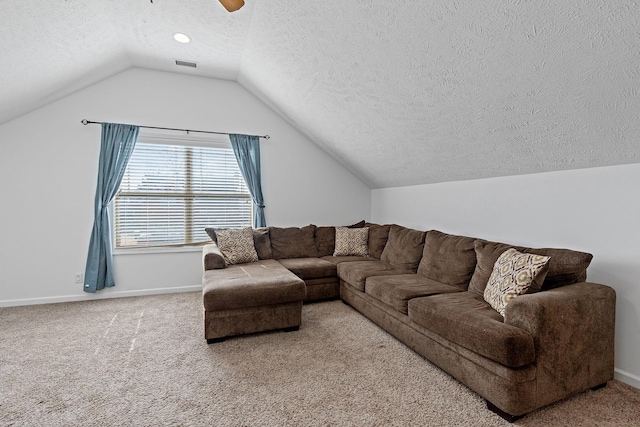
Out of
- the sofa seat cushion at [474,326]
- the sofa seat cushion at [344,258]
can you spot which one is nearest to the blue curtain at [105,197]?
the sofa seat cushion at [344,258]

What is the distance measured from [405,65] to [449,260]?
1777mm

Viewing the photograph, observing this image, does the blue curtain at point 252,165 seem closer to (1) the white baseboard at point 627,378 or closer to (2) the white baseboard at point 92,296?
(2) the white baseboard at point 92,296

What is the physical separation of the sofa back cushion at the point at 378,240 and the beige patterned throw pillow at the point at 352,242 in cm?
8

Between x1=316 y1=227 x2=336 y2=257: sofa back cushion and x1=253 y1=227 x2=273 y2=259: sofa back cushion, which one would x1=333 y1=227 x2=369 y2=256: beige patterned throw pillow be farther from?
x1=253 y1=227 x2=273 y2=259: sofa back cushion

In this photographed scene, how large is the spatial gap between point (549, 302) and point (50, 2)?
12.7ft

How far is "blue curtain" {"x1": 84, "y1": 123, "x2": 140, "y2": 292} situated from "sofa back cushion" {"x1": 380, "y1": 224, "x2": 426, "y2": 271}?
3482mm

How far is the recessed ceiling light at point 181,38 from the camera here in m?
3.20

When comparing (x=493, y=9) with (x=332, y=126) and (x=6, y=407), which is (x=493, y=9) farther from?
(x=6, y=407)

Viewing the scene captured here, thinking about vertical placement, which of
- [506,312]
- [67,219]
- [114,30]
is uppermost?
[114,30]

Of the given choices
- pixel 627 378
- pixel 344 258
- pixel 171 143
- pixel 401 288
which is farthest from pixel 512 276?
pixel 171 143

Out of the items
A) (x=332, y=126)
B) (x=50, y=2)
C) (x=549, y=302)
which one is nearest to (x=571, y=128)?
(x=549, y=302)

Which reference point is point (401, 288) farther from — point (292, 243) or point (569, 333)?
point (292, 243)

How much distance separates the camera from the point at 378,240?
4250 mm

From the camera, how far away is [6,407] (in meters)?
1.76
